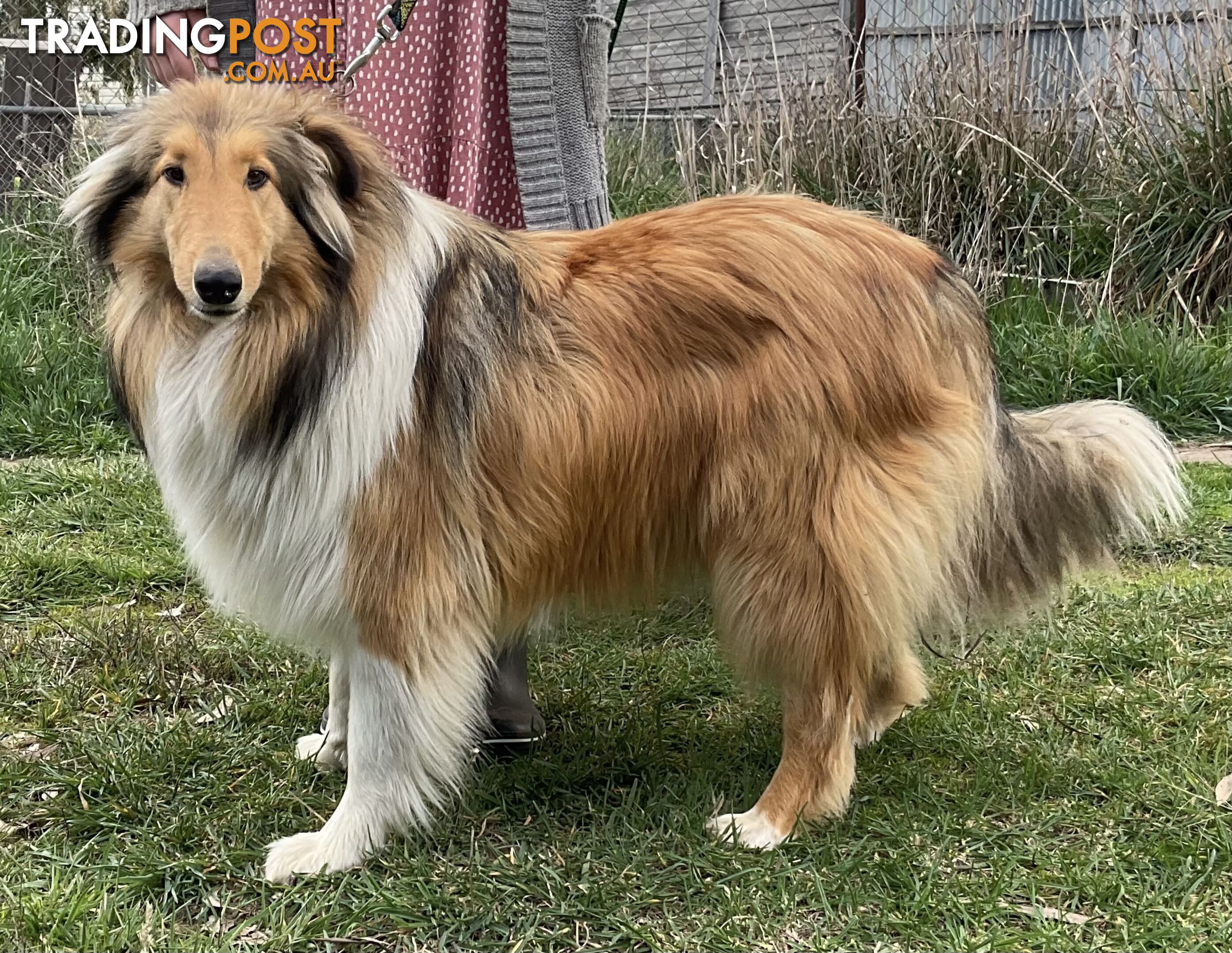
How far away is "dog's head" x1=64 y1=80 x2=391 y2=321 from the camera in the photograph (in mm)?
2119

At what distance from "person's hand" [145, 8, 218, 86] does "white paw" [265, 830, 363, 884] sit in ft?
6.25

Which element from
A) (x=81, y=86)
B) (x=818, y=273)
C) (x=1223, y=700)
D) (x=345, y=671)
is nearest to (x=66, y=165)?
(x=81, y=86)

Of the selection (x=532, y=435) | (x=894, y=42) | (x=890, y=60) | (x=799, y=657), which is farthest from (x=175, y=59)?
(x=894, y=42)

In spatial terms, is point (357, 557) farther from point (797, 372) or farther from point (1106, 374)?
point (1106, 374)

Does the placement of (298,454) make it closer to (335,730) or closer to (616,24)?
(335,730)

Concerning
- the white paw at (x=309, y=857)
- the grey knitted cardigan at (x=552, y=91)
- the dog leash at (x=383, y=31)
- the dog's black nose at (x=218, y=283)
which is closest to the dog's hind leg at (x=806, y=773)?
the white paw at (x=309, y=857)

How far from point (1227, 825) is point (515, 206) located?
2.29 meters

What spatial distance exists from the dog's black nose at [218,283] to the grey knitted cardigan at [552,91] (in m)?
1.01

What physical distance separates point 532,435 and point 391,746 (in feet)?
2.42

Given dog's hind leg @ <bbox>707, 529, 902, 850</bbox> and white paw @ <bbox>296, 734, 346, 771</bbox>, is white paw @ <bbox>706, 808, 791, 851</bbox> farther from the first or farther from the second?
white paw @ <bbox>296, 734, 346, 771</bbox>

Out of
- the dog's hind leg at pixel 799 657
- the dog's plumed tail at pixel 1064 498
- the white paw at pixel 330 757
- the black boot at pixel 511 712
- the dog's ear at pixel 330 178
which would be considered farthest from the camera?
the black boot at pixel 511 712

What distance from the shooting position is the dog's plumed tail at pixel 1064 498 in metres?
2.77

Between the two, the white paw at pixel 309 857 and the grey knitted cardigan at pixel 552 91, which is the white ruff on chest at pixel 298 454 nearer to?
the white paw at pixel 309 857

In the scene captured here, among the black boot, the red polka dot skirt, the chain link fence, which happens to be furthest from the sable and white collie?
the chain link fence
